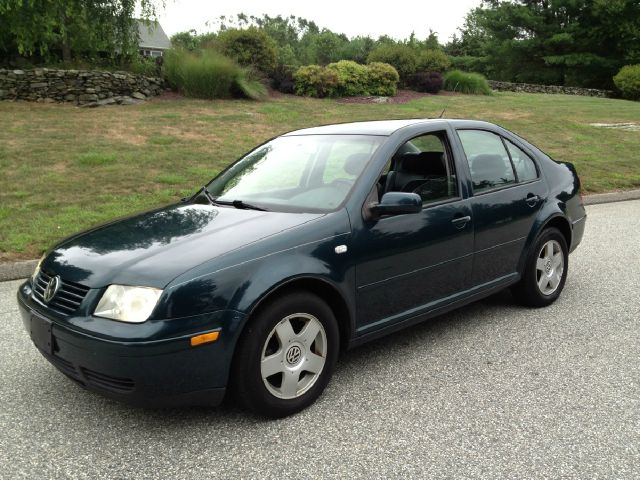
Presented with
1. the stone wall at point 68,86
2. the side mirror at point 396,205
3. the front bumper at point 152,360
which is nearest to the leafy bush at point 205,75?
the stone wall at point 68,86

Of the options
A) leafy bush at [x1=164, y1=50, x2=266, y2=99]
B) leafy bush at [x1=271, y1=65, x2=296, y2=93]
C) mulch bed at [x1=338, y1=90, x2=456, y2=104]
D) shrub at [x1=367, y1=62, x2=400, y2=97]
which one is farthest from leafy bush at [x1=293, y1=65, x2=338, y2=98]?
leafy bush at [x1=164, y1=50, x2=266, y2=99]

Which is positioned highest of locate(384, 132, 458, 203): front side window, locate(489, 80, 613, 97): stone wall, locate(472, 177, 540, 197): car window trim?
locate(489, 80, 613, 97): stone wall

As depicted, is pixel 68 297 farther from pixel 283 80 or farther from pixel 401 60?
pixel 401 60

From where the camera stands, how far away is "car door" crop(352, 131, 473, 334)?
361cm

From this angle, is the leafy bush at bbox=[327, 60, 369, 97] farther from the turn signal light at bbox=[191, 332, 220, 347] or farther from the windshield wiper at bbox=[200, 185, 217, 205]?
the turn signal light at bbox=[191, 332, 220, 347]

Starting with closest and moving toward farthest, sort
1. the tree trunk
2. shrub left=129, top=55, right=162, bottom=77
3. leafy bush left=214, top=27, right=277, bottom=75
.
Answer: the tree trunk, shrub left=129, top=55, right=162, bottom=77, leafy bush left=214, top=27, right=277, bottom=75

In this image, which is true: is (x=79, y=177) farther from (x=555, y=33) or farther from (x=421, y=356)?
(x=555, y=33)

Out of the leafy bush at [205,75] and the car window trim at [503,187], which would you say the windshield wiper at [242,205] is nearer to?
the car window trim at [503,187]

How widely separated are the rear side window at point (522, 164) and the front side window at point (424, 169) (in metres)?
0.84

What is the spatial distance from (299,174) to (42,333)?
1.92 metres

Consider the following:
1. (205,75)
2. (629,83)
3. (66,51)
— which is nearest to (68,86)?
(66,51)

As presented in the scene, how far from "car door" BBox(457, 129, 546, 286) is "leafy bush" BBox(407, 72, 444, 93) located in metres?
20.3

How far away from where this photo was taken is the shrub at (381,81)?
22.2 m

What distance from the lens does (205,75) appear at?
1827 cm
